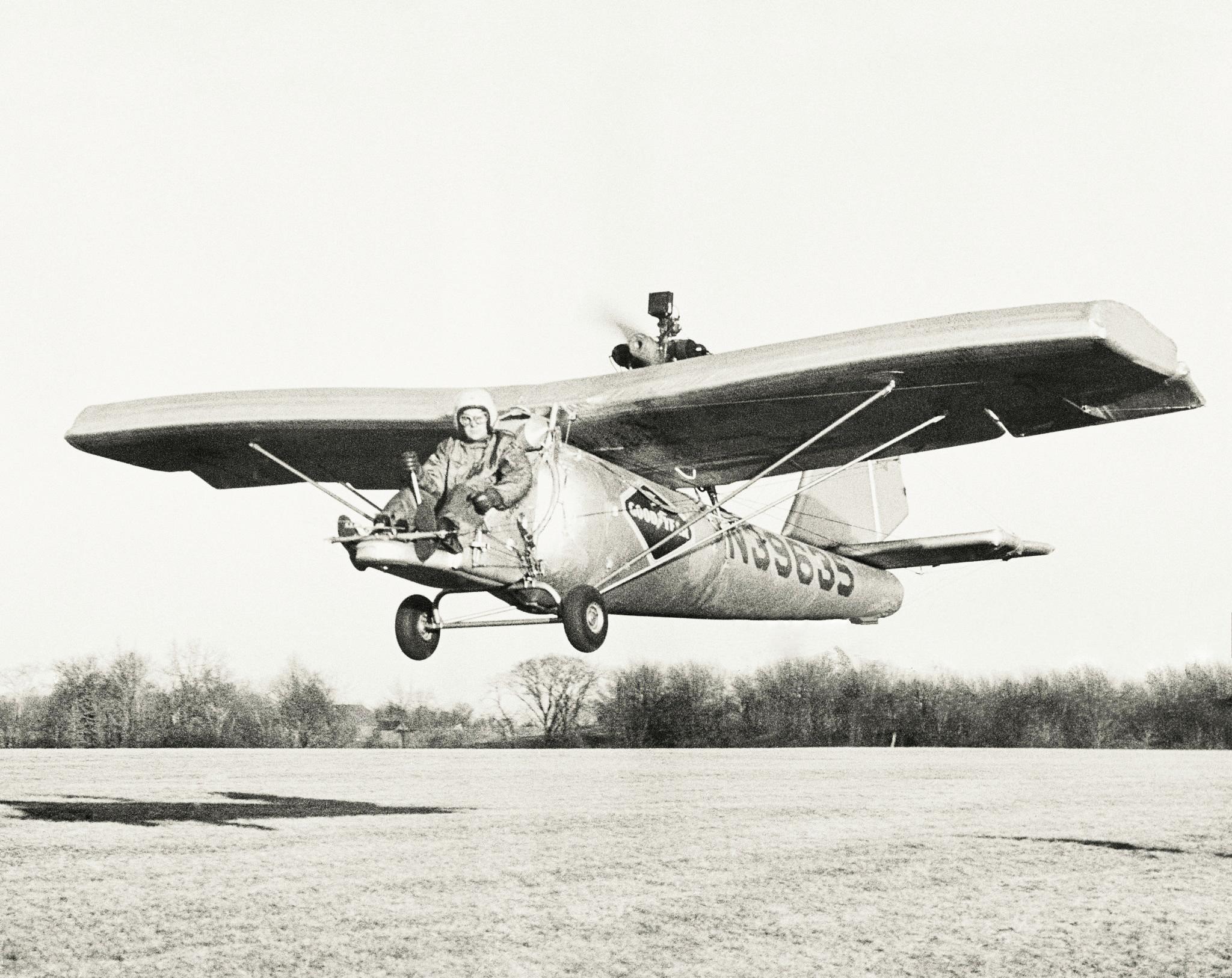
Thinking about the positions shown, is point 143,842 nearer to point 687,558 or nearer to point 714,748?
point 687,558

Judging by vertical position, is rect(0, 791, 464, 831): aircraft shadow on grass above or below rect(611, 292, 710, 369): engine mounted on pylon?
below

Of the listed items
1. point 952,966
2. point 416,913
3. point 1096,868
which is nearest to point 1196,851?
point 1096,868

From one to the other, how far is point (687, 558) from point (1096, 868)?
5254 mm

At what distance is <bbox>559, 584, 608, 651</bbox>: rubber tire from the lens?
39.4 ft

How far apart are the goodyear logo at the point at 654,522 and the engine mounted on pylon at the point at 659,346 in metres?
2.01

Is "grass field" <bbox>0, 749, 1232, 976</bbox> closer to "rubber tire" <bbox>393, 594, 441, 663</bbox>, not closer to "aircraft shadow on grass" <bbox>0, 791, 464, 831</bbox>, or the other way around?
"aircraft shadow on grass" <bbox>0, 791, 464, 831</bbox>

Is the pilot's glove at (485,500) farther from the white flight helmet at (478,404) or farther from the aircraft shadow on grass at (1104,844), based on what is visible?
the aircraft shadow on grass at (1104,844)

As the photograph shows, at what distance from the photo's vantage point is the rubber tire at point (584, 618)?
39.4ft

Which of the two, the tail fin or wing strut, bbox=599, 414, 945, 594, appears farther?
the tail fin

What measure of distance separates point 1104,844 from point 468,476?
30.7 feet

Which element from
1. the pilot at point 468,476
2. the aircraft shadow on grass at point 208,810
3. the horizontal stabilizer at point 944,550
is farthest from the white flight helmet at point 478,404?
the aircraft shadow on grass at point 208,810

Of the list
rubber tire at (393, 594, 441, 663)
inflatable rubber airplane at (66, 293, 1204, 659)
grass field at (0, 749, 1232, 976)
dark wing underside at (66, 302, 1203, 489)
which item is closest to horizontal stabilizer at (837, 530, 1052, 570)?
inflatable rubber airplane at (66, 293, 1204, 659)

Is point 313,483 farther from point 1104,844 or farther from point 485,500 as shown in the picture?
point 1104,844

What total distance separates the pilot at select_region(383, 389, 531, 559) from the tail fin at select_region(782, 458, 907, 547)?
679cm
